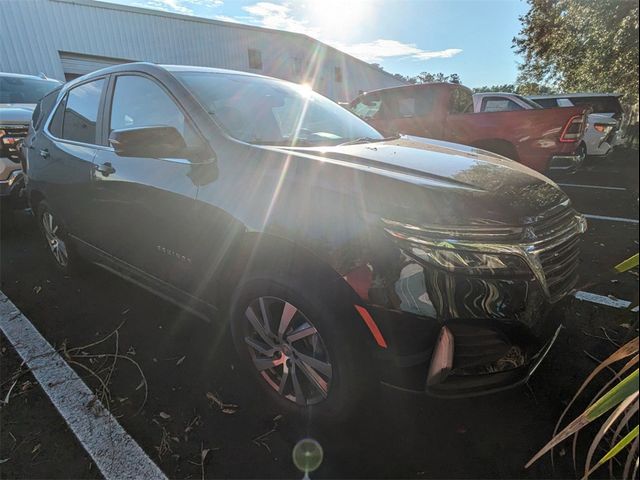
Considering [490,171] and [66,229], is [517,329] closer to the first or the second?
[490,171]

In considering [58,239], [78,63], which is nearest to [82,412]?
[58,239]

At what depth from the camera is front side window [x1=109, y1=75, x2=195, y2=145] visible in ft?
7.54

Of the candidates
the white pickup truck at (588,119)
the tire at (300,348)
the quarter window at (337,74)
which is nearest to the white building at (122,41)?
the quarter window at (337,74)

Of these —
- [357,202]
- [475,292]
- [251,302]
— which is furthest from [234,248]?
[475,292]

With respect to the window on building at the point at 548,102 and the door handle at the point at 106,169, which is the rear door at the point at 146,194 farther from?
the window on building at the point at 548,102

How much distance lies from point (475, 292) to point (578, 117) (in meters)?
5.41

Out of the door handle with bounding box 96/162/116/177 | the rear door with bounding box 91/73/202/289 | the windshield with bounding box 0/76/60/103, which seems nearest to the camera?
the rear door with bounding box 91/73/202/289

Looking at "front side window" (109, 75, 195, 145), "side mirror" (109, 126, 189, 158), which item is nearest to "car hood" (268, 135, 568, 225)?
"side mirror" (109, 126, 189, 158)

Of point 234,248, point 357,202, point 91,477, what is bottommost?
point 91,477

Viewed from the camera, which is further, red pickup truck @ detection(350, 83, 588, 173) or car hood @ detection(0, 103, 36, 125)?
red pickup truck @ detection(350, 83, 588, 173)

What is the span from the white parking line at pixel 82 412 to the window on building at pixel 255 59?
77.1 ft

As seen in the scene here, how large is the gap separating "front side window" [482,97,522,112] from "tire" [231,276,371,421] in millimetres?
7249

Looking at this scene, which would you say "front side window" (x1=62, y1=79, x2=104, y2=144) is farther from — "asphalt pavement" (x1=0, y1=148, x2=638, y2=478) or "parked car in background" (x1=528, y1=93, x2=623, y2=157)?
"parked car in background" (x1=528, y1=93, x2=623, y2=157)

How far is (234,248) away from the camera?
1.96 metres
